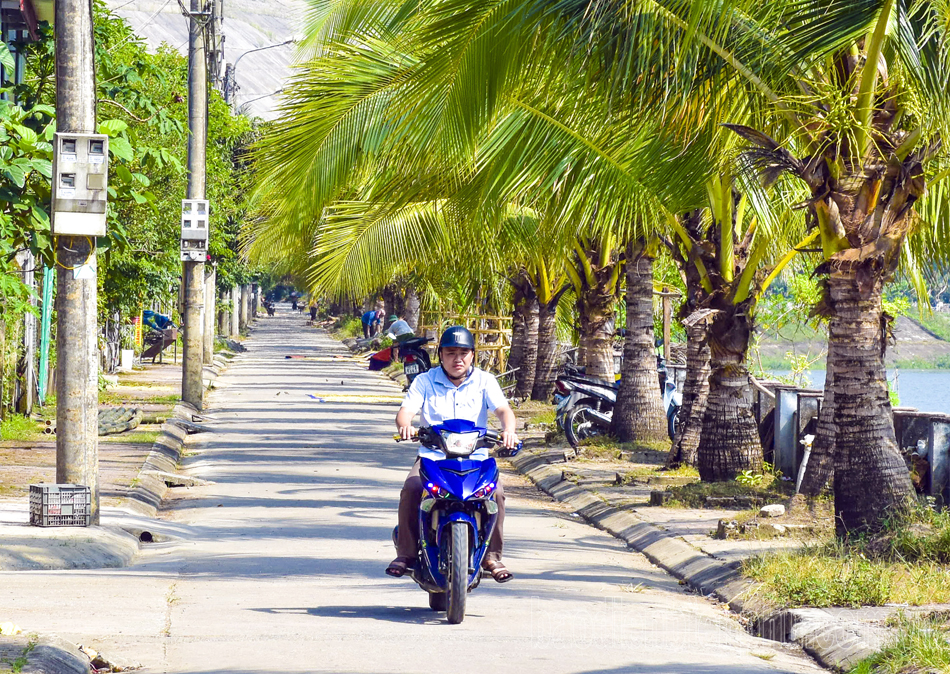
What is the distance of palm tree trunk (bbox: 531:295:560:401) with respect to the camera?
27859 millimetres

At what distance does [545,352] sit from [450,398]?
1943cm

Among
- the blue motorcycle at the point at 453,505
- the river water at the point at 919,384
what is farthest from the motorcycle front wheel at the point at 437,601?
the river water at the point at 919,384

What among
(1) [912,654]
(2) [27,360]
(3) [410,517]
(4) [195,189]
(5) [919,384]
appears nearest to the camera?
(1) [912,654]

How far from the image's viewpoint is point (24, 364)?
69.5 feet

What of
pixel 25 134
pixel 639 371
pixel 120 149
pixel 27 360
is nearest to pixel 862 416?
pixel 120 149

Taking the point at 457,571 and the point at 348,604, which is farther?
the point at 348,604

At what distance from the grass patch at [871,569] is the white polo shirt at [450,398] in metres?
2.21

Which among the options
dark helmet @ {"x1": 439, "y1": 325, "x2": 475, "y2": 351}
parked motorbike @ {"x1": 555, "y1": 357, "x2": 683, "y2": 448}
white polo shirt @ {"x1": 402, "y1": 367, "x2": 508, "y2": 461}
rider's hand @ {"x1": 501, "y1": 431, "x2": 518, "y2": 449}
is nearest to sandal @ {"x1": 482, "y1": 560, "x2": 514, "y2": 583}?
rider's hand @ {"x1": 501, "y1": 431, "x2": 518, "y2": 449}

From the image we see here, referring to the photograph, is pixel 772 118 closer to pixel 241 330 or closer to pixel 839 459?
pixel 839 459

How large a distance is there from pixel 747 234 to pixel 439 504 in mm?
7223

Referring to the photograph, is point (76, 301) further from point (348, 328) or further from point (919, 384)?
point (348, 328)

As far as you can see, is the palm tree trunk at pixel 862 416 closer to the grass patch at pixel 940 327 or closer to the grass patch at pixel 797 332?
the grass patch at pixel 797 332

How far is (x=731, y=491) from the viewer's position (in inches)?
534

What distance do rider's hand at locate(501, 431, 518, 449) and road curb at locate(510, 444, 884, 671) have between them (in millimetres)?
1845
